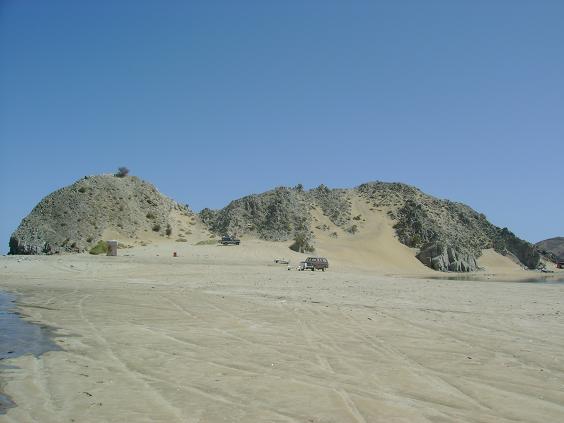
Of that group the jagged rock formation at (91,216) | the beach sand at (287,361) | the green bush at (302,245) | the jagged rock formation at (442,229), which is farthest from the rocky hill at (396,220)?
the beach sand at (287,361)

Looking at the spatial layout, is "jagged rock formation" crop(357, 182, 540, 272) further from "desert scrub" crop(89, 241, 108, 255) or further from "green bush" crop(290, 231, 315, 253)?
"desert scrub" crop(89, 241, 108, 255)

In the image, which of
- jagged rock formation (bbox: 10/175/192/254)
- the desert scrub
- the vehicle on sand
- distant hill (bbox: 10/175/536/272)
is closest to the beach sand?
the vehicle on sand

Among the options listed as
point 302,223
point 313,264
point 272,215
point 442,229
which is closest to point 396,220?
point 442,229

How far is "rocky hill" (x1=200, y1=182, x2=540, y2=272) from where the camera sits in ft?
259

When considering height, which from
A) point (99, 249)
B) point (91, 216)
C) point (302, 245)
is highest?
point (91, 216)

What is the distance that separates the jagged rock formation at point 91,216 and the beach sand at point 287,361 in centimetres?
4091

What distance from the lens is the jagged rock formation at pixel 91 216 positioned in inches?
2351

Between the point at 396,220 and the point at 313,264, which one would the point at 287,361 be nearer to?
the point at 313,264

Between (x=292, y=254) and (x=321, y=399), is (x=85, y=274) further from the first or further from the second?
(x=292, y=254)

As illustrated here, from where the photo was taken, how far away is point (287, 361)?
1002cm

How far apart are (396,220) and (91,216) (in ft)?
178

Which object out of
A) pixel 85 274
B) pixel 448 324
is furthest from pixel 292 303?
pixel 85 274

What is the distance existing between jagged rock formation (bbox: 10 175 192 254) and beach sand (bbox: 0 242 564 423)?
40.9 meters

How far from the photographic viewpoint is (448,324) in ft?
49.5
